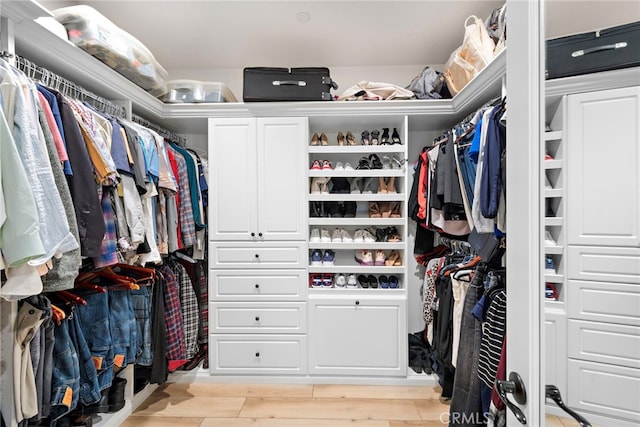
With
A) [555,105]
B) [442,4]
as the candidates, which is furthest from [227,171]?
[555,105]

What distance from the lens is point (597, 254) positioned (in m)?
0.53

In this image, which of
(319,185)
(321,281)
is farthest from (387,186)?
(321,281)

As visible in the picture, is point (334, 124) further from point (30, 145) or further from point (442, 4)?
point (30, 145)

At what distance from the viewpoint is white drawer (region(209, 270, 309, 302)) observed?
219 centimetres

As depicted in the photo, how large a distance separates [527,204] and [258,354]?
208 cm

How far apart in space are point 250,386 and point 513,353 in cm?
197

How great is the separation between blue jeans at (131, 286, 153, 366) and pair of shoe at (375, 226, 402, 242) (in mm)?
1620

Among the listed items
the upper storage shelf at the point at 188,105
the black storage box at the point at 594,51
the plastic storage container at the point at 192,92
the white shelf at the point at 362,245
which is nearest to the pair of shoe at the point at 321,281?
the white shelf at the point at 362,245

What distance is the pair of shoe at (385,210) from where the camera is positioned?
7.39ft

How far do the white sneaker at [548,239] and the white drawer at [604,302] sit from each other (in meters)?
0.08

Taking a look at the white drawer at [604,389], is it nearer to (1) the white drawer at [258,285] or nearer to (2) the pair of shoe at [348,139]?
(1) the white drawer at [258,285]

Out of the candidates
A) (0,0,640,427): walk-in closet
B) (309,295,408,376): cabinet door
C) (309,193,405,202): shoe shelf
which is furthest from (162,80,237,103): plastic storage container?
(309,295,408,376): cabinet door

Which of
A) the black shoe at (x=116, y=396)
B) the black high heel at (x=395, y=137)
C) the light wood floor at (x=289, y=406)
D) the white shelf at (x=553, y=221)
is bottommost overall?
the light wood floor at (x=289, y=406)

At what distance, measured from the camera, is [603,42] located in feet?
1.69
